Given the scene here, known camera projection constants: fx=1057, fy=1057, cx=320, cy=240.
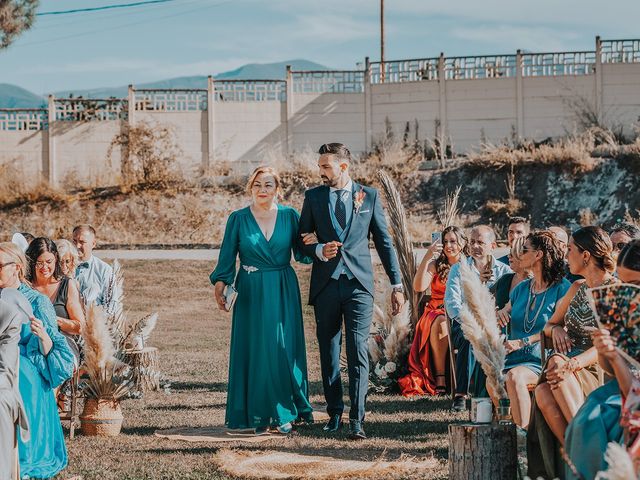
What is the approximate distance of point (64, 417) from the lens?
320 inches

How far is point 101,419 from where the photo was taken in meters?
8.05

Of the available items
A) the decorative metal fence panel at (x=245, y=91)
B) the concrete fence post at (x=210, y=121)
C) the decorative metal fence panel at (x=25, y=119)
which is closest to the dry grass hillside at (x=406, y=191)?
the concrete fence post at (x=210, y=121)

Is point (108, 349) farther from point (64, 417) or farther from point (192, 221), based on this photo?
point (192, 221)

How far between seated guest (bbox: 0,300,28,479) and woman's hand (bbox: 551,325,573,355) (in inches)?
123

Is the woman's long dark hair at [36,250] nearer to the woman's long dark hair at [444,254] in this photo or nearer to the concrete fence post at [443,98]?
the woman's long dark hair at [444,254]

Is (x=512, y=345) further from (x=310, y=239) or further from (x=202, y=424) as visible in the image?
(x=202, y=424)

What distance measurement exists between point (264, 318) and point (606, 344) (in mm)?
3920

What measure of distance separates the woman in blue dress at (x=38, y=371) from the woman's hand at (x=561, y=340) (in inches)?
117

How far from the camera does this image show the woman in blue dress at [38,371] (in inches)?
249

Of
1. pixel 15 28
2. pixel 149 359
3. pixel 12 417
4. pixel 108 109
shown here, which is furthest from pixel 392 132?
pixel 12 417

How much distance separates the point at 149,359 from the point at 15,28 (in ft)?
53.2

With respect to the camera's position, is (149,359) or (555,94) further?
(555,94)

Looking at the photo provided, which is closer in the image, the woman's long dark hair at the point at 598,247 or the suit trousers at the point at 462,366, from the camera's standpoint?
the woman's long dark hair at the point at 598,247

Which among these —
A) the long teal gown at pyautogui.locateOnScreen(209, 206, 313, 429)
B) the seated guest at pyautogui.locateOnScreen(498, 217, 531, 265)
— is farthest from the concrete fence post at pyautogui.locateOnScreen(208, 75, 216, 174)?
the long teal gown at pyautogui.locateOnScreen(209, 206, 313, 429)
